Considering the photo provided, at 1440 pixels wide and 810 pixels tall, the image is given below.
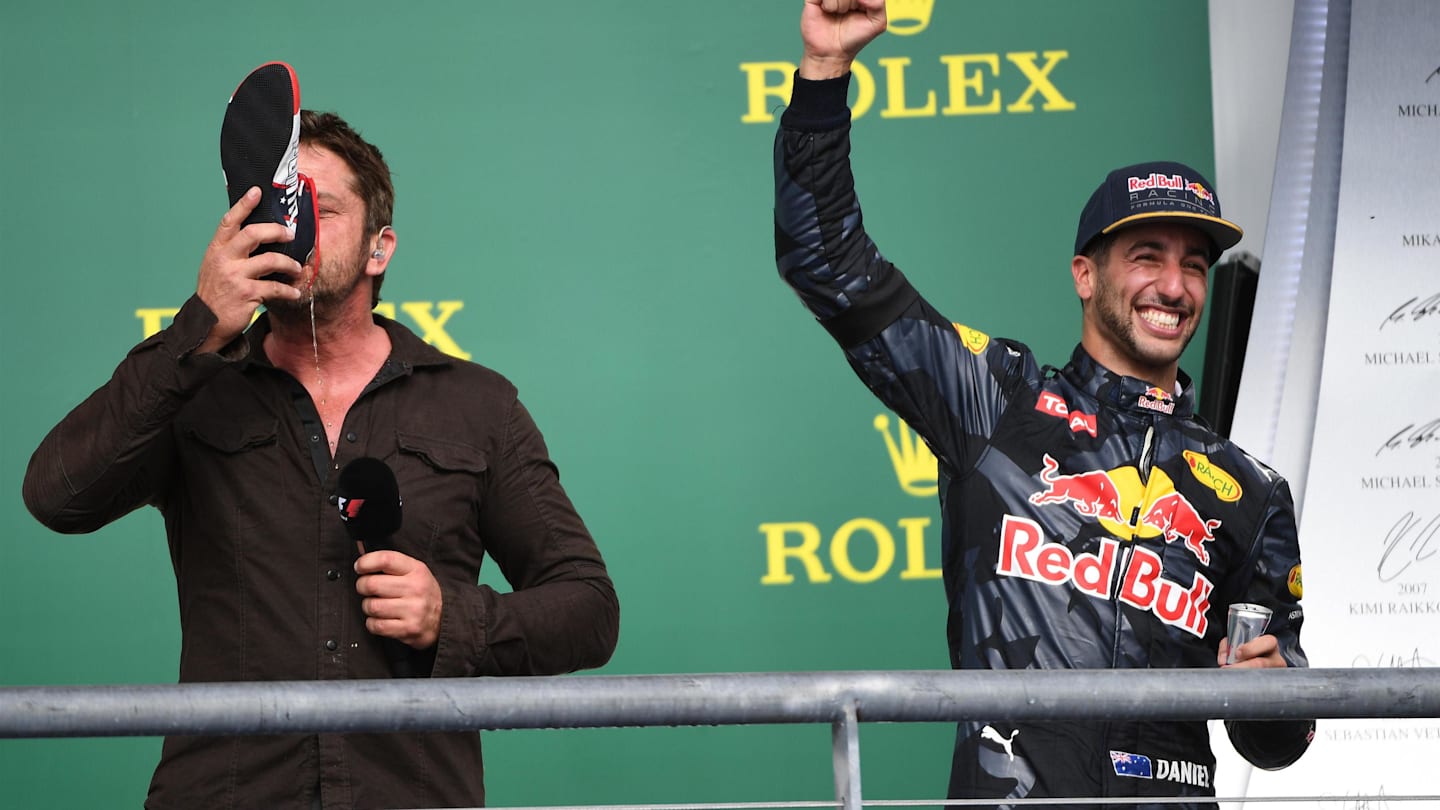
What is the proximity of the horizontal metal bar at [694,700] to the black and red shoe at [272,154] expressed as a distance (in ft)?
2.01

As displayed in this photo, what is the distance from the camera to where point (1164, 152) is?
8.44 feet

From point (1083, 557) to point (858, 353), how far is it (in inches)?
11.2

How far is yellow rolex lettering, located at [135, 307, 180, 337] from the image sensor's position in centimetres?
253

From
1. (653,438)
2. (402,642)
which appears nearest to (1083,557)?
(402,642)

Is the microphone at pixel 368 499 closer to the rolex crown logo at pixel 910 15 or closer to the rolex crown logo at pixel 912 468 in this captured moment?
the rolex crown logo at pixel 912 468

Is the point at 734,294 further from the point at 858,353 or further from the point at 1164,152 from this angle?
the point at 858,353

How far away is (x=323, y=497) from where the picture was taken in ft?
4.96

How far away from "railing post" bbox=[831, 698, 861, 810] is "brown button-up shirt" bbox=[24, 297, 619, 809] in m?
0.55

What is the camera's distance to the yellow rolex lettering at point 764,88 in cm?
259

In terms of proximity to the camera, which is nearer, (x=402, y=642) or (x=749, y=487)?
(x=402, y=642)

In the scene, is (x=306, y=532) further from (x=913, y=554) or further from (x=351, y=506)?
(x=913, y=554)

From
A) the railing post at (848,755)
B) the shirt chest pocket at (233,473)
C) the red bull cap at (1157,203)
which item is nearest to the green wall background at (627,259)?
the red bull cap at (1157,203)
